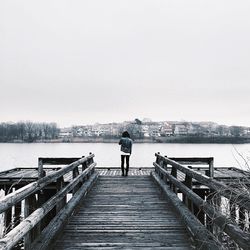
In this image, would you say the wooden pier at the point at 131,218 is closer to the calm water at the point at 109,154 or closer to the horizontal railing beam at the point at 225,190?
the horizontal railing beam at the point at 225,190

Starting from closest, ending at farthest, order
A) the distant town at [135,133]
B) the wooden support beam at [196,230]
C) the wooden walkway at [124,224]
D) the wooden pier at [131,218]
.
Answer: the wooden pier at [131,218], the wooden support beam at [196,230], the wooden walkway at [124,224], the distant town at [135,133]

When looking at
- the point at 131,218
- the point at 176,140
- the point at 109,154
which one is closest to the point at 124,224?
Result: the point at 131,218

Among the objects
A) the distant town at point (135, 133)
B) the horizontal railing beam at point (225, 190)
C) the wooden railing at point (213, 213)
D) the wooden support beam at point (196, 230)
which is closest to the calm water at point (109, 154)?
the wooden support beam at point (196, 230)

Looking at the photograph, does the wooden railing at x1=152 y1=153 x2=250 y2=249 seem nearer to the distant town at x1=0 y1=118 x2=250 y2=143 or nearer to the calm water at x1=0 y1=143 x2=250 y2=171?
the calm water at x1=0 y1=143 x2=250 y2=171

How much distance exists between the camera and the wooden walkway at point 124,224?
4.57m

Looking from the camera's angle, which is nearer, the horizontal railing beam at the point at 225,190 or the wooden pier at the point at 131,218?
the horizontal railing beam at the point at 225,190

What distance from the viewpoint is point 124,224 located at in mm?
5570

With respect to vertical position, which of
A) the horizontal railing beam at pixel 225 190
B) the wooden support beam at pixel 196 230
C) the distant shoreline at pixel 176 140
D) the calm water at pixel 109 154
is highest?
the horizontal railing beam at pixel 225 190

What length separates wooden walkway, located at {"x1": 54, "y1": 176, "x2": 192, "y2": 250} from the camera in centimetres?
457

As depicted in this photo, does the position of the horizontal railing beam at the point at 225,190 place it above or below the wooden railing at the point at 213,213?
above

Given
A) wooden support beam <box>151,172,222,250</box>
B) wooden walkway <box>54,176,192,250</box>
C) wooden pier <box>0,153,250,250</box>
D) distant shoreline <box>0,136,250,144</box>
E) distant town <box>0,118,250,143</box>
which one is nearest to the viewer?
wooden pier <box>0,153,250,250</box>

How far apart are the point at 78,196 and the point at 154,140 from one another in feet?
419

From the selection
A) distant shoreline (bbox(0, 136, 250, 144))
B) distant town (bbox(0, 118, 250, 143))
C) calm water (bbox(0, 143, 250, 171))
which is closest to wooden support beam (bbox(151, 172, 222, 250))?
calm water (bbox(0, 143, 250, 171))

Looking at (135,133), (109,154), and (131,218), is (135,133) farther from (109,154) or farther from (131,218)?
(131,218)
